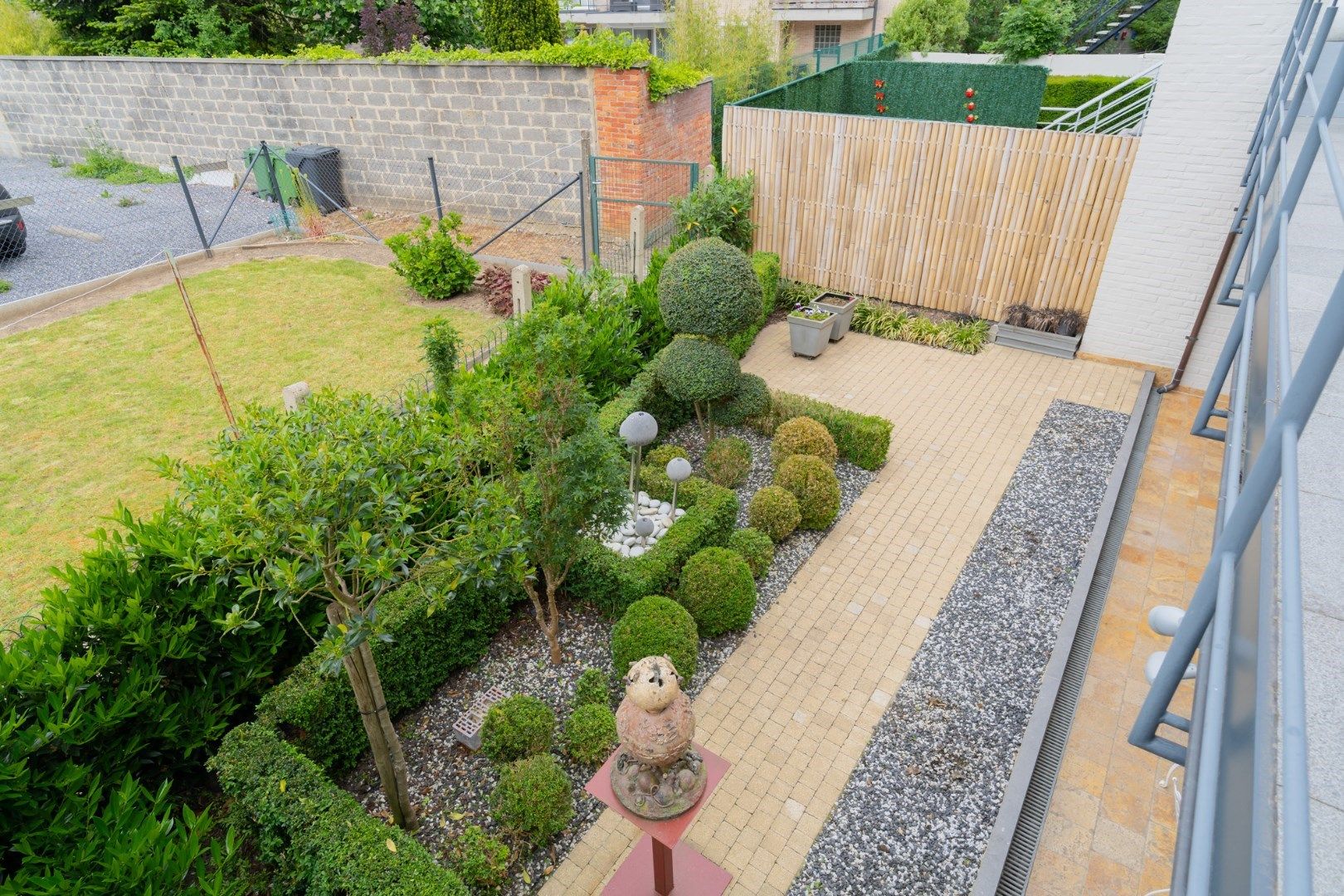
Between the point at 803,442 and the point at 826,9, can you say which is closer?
the point at 803,442

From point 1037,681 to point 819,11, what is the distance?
2720 centimetres

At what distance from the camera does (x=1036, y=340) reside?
11148 mm

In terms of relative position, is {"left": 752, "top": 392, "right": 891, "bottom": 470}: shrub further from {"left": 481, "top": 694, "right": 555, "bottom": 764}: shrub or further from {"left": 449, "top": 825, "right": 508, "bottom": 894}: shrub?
{"left": 449, "top": 825, "right": 508, "bottom": 894}: shrub

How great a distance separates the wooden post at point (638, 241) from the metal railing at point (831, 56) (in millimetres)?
11365

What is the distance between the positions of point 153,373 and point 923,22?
24.6 metres

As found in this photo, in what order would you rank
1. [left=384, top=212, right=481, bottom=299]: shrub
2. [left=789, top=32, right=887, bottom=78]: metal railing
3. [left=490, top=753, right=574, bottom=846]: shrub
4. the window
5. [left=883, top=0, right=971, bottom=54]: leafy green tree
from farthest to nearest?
the window
[left=883, top=0, right=971, bottom=54]: leafy green tree
[left=789, top=32, right=887, bottom=78]: metal railing
[left=384, top=212, right=481, bottom=299]: shrub
[left=490, top=753, right=574, bottom=846]: shrub

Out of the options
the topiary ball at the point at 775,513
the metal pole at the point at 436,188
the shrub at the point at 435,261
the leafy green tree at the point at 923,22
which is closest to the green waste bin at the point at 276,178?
the metal pole at the point at 436,188

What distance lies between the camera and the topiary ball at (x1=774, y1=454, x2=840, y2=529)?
7691 millimetres

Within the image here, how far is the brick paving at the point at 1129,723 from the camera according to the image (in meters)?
4.84

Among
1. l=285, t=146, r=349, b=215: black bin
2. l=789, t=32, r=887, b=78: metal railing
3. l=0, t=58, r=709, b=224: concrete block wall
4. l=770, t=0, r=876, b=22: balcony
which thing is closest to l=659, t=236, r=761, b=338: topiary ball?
l=0, t=58, r=709, b=224: concrete block wall

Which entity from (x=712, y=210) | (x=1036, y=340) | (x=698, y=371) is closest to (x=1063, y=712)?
(x=698, y=371)

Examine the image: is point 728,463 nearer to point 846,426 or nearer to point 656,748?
point 846,426

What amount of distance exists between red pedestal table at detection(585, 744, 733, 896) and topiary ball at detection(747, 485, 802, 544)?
3.24m

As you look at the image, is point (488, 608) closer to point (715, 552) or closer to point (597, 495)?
point (597, 495)
